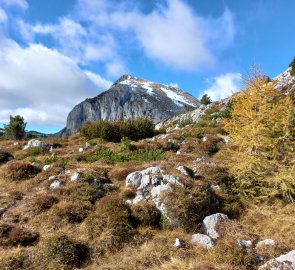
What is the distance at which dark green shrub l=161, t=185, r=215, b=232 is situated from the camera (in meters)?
12.6

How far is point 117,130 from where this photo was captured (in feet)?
110

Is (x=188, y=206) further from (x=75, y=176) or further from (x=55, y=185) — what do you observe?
(x=55, y=185)

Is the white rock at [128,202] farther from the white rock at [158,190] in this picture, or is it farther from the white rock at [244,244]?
the white rock at [244,244]

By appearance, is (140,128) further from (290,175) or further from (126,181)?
(290,175)

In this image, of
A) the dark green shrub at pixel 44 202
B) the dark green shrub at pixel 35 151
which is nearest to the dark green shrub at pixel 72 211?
the dark green shrub at pixel 44 202

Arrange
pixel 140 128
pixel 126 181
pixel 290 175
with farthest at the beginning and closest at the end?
pixel 140 128
pixel 126 181
pixel 290 175

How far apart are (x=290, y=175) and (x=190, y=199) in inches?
179

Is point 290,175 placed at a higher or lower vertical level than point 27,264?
higher

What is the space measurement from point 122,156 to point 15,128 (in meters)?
22.3

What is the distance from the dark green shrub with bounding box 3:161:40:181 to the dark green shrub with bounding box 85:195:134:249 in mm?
6851

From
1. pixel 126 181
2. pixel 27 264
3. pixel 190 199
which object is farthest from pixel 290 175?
pixel 27 264

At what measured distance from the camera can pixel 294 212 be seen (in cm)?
1376

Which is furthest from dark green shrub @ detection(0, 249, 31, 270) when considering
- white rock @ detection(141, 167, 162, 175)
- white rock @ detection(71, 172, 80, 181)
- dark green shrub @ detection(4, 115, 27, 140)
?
dark green shrub @ detection(4, 115, 27, 140)

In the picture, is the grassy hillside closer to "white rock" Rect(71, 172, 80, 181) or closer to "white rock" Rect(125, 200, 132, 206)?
"white rock" Rect(71, 172, 80, 181)
